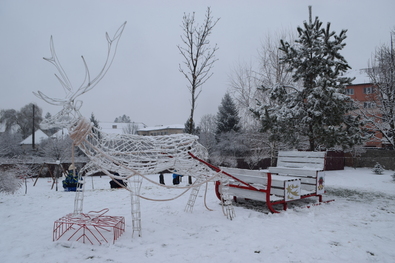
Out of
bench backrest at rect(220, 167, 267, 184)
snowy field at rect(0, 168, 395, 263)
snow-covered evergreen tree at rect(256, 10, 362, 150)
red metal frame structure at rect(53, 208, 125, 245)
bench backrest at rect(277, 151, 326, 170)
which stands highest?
snow-covered evergreen tree at rect(256, 10, 362, 150)

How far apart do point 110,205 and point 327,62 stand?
8163 millimetres

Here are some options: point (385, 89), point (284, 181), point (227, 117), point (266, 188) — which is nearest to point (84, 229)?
point (266, 188)

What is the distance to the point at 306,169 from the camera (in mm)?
7840

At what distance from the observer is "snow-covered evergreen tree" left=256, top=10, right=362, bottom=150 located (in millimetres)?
8498

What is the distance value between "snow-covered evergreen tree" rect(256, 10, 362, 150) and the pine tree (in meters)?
15.0

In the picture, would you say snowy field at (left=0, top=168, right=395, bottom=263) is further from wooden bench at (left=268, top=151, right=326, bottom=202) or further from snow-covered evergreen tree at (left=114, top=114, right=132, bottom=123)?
snow-covered evergreen tree at (left=114, top=114, right=132, bottom=123)

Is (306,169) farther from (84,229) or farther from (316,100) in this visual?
(84,229)

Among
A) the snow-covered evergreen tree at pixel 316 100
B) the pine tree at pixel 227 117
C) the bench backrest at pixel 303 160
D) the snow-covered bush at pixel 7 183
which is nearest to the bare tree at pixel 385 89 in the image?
the snow-covered evergreen tree at pixel 316 100

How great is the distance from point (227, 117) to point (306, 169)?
1719cm

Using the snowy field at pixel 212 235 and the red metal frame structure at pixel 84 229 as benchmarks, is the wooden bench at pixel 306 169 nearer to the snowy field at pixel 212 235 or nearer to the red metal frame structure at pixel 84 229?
the snowy field at pixel 212 235

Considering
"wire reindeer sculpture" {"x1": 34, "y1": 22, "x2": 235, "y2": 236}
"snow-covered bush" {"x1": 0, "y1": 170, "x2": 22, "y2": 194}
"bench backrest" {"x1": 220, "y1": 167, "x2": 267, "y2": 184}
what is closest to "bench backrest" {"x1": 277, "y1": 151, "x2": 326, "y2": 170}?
"bench backrest" {"x1": 220, "y1": 167, "x2": 267, "y2": 184}

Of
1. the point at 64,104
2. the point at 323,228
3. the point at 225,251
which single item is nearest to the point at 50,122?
the point at 64,104

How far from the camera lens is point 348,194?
9.41 meters

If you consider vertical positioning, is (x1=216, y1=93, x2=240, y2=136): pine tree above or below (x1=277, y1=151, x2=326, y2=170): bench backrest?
above
